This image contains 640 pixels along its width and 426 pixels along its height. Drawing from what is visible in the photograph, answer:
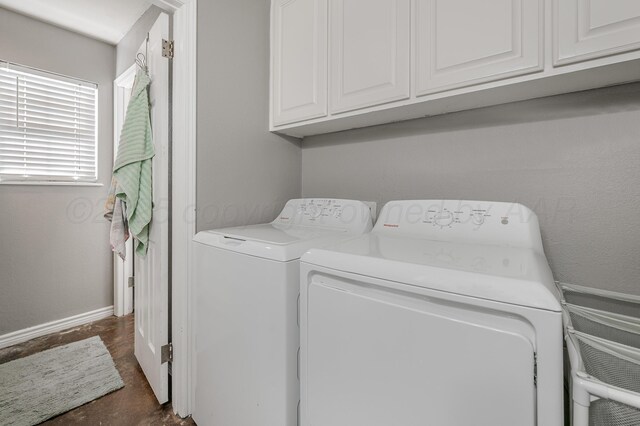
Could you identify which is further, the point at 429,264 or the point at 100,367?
the point at 100,367

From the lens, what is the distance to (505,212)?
1083mm

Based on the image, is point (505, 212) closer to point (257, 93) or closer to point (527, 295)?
point (527, 295)

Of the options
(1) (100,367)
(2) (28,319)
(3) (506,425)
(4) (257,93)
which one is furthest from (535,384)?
(2) (28,319)

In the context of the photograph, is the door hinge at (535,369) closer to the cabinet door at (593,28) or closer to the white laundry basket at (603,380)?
the white laundry basket at (603,380)

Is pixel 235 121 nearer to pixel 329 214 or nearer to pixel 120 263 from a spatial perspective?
pixel 329 214

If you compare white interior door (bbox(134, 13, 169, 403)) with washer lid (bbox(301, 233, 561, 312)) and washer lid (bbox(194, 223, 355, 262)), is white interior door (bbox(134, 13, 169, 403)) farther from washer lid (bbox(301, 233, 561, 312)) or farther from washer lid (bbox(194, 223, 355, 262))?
washer lid (bbox(301, 233, 561, 312))

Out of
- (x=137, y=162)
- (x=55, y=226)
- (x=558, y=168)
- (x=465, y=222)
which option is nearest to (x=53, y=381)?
(x=55, y=226)

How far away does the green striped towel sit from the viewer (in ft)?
4.88

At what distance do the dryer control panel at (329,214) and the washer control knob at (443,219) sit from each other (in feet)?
1.13

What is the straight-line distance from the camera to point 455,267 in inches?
27.5

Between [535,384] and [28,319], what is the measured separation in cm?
320

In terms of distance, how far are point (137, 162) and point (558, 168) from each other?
6.61ft

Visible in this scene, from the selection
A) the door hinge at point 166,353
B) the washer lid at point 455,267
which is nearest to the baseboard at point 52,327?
the door hinge at point 166,353

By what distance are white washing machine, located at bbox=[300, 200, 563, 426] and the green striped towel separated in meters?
1.12
